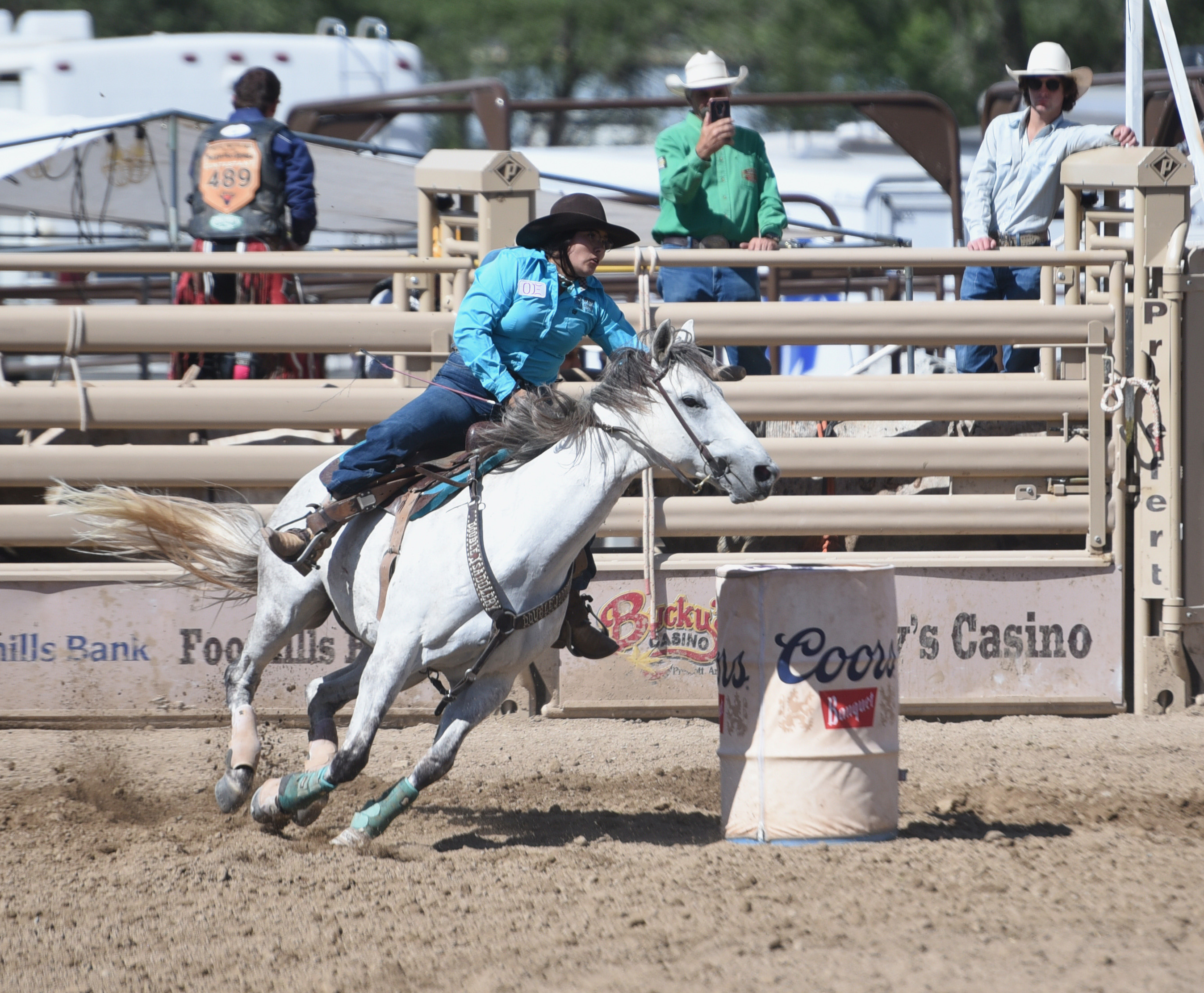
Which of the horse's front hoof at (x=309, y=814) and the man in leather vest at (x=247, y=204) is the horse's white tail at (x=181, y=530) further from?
the man in leather vest at (x=247, y=204)

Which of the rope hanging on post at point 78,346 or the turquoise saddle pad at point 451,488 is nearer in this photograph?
the turquoise saddle pad at point 451,488

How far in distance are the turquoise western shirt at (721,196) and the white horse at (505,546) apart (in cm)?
292

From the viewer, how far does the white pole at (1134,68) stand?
318 inches

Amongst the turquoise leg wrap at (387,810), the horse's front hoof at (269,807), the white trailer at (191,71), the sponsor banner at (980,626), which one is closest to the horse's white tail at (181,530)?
the horse's front hoof at (269,807)

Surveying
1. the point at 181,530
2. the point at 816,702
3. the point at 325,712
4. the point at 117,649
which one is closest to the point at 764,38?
the point at 117,649

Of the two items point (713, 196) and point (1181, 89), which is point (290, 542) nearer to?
point (713, 196)

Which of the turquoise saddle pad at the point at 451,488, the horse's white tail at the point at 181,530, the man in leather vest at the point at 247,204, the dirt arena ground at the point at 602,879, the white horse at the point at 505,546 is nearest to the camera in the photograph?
the dirt arena ground at the point at 602,879

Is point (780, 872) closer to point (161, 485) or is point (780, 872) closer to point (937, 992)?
point (937, 992)

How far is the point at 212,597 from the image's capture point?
22.6ft

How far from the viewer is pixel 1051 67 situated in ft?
24.9

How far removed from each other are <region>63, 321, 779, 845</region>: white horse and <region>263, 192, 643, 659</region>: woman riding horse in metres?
0.22

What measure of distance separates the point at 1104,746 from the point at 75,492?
4619mm

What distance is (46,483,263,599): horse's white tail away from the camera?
591 centimetres

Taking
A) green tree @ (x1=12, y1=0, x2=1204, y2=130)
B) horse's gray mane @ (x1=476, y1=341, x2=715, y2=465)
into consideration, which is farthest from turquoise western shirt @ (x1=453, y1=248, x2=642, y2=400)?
green tree @ (x1=12, y1=0, x2=1204, y2=130)
